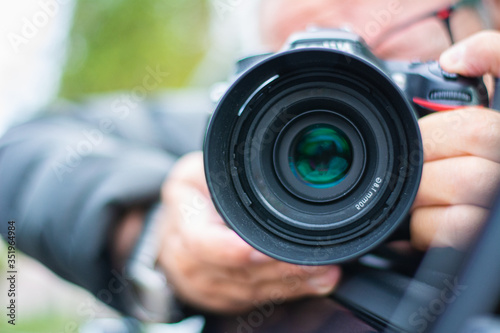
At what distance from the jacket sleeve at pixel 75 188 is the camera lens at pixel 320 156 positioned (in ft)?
1.53

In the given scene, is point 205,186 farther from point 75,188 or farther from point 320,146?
point 75,188

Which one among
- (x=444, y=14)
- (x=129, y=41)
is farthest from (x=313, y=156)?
(x=129, y=41)

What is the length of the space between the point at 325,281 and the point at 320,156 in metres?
0.18

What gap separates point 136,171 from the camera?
1.12m

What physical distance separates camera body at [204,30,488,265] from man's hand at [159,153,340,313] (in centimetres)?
7

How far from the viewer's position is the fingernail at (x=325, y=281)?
2.23ft

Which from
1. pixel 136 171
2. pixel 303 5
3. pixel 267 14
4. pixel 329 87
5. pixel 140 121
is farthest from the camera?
pixel 140 121

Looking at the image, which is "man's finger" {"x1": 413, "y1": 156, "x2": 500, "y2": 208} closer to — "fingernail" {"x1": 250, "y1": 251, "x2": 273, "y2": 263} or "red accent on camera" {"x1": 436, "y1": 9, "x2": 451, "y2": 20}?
"fingernail" {"x1": 250, "y1": 251, "x2": 273, "y2": 263}

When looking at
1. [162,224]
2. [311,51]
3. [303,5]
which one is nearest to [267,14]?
[303,5]

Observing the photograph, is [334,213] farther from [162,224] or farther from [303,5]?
[303,5]

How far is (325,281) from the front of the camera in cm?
68

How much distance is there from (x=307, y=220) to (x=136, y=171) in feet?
1.83

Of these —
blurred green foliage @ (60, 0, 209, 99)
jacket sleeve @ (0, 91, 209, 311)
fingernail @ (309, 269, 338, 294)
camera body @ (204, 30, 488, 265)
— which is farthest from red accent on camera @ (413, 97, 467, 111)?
blurred green foliage @ (60, 0, 209, 99)

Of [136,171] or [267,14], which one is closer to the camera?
[136,171]
